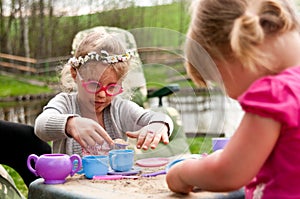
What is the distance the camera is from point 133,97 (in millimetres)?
1699

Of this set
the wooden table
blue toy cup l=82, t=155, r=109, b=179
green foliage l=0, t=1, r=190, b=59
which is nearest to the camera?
the wooden table

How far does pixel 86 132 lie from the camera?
61.5 inches

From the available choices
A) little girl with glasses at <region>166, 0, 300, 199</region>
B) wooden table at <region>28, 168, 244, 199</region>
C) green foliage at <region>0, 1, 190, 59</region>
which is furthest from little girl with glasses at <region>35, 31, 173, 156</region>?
green foliage at <region>0, 1, 190, 59</region>

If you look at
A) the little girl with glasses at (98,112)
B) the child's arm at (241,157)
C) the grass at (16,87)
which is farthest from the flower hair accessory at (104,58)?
the grass at (16,87)

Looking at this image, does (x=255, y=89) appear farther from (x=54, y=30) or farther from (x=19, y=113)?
(x=54, y=30)

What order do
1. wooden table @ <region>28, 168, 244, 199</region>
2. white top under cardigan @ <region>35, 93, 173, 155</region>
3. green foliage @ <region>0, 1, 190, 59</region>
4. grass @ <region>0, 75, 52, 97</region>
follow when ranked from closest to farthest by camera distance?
wooden table @ <region>28, 168, 244, 199</region> → white top under cardigan @ <region>35, 93, 173, 155</region> → green foliage @ <region>0, 1, 190, 59</region> → grass @ <region>0, 75, 52, 97</region>

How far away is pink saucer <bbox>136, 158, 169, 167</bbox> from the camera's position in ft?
5.27

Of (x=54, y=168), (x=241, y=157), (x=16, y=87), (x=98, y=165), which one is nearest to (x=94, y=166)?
(x=98, y=165)

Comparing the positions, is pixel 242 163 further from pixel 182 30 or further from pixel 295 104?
pixel 182 30

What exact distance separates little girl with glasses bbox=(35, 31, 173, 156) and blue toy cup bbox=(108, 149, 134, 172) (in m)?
0.03

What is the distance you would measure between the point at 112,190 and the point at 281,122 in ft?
1.53

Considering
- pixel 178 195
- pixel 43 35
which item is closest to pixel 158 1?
pixel 178 195

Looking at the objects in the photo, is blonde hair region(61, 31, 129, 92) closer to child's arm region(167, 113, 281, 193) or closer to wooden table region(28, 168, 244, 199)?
wooden table region(28, 168, 244, 199)

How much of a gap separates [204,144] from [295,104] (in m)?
0.45
